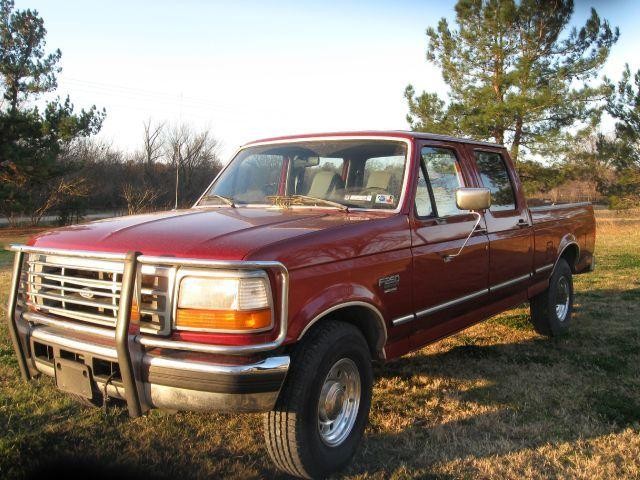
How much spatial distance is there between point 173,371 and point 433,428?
74.5 inches

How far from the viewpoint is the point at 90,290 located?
9.31 feet

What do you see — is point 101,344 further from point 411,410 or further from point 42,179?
point 42,179

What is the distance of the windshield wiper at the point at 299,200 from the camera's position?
371 centimetres

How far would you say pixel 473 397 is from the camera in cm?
411

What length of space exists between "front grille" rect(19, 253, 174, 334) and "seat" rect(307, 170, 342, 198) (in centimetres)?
159

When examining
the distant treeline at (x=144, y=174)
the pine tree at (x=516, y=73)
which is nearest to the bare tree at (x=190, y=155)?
the distant treeline at (x=144, y=174)

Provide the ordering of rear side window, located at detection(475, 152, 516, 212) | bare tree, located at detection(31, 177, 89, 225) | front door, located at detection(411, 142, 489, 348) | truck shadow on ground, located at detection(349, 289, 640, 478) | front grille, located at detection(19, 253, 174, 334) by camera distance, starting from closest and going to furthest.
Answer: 1. front grille, located at detection(19, 253, 174, 334)
2. truck shadow on ground, located at detection(349, 289, 640, 478)
3. front door, located at detection(411, 142, 489, 348)
4. rear side window, located at detection(475, 152, 516, 212)
5. bare tree, located at detection(31, 177, 89, 225)

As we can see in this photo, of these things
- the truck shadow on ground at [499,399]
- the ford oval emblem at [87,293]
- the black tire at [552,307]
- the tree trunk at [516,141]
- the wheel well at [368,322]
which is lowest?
the truck shadow on ground at [499,399]

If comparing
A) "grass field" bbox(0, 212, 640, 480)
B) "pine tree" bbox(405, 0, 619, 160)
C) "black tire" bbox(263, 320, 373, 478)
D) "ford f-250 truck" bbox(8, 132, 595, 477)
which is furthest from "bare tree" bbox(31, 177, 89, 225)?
"black tire" bbox(263, 320, 373, 478)

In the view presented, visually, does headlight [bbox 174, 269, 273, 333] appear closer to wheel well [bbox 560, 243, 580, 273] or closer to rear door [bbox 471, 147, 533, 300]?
rear door [bbox 471, 147, 533, 300]

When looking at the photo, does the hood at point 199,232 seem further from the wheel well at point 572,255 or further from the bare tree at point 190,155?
the bare tree at point 190,155

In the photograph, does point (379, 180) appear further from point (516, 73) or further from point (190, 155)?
point (190, 155)

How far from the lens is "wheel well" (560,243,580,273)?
20.2ft

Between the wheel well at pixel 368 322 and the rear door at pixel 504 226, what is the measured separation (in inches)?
61.9
